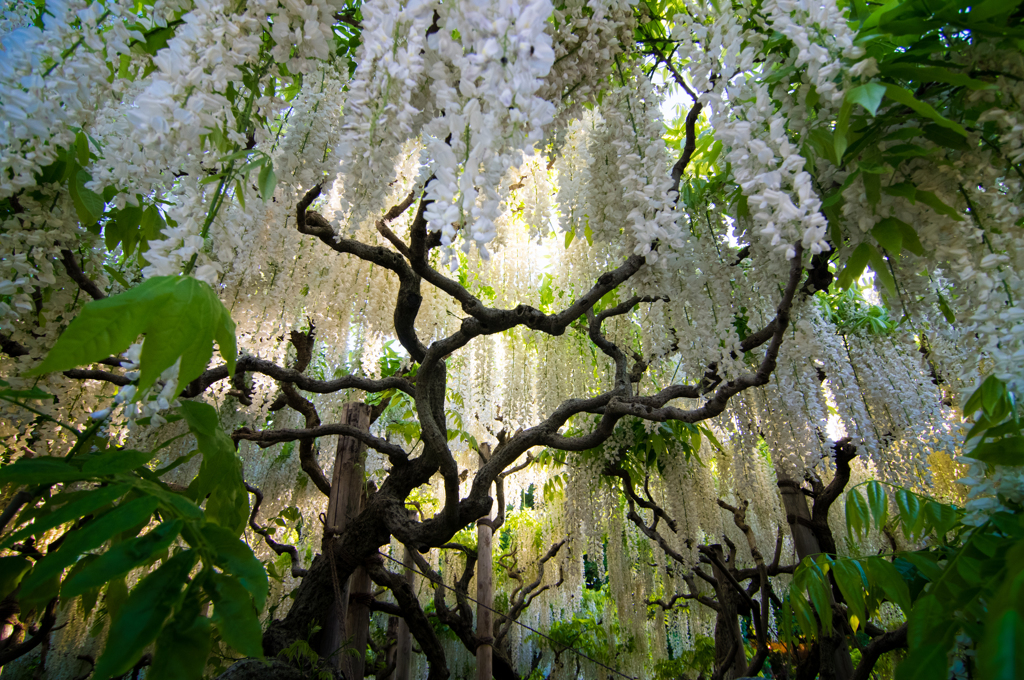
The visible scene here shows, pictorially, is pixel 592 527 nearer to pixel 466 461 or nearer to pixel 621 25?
pixel 466 461

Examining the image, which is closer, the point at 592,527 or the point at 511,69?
the point at 511,69

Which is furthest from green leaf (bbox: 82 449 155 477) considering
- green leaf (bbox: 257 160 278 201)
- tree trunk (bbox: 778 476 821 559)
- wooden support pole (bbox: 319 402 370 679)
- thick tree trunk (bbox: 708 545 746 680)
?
tree trunk (bbox: 778 476 821 559)

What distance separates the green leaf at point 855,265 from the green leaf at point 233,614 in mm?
1530

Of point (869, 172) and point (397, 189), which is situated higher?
point (397, 189)

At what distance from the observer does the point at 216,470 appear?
1.00 meters

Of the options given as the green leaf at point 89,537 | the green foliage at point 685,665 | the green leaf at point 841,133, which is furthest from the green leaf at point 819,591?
the green foliage at point 685,665

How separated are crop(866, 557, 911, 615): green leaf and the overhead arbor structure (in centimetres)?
1

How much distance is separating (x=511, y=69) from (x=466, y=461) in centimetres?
560

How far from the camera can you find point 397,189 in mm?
3322

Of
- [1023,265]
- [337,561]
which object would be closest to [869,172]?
[1023,265]

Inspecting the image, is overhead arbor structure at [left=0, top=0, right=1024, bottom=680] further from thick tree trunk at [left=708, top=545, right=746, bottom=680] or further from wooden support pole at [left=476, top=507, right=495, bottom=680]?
wooden support pole at [left=476, top=507, right=495, bottom=680]

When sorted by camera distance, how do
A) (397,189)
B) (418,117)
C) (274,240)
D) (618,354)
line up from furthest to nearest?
(397,189) < (618,354) < (274,240) < (418,117)

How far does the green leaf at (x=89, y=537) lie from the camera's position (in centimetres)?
61

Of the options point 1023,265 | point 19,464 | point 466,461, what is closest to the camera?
point 19,464
